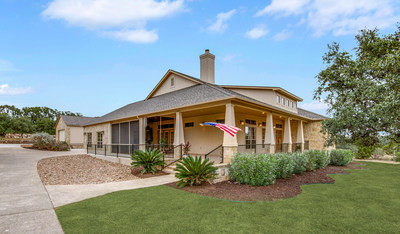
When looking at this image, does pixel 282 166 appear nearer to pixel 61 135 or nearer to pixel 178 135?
pixel 178 135

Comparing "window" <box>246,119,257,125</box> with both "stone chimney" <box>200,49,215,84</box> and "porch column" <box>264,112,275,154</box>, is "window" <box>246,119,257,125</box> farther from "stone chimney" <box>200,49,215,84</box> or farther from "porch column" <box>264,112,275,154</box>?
"stone chimney" <box>200,49,215,84</box>

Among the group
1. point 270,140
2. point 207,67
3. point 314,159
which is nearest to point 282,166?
point 270,140

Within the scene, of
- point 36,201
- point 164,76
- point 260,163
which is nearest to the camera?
point 36,201

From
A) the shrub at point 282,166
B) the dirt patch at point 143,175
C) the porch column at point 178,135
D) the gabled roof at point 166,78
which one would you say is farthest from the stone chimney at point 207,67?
the shrub at point 282,166

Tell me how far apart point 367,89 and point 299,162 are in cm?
622

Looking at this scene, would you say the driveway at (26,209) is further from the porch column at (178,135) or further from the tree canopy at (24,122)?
the tree canopy at (24,122)

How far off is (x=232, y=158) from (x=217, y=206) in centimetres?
347

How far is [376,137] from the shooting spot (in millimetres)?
5766

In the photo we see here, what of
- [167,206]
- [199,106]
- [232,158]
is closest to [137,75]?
[199,106]

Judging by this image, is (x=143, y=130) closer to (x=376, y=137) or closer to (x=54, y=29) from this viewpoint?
(x=54, y=29)

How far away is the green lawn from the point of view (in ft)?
13.6

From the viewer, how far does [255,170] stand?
7961mm

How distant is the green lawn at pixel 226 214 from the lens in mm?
4133

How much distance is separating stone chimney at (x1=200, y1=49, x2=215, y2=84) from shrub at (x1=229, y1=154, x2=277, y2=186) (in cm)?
867
